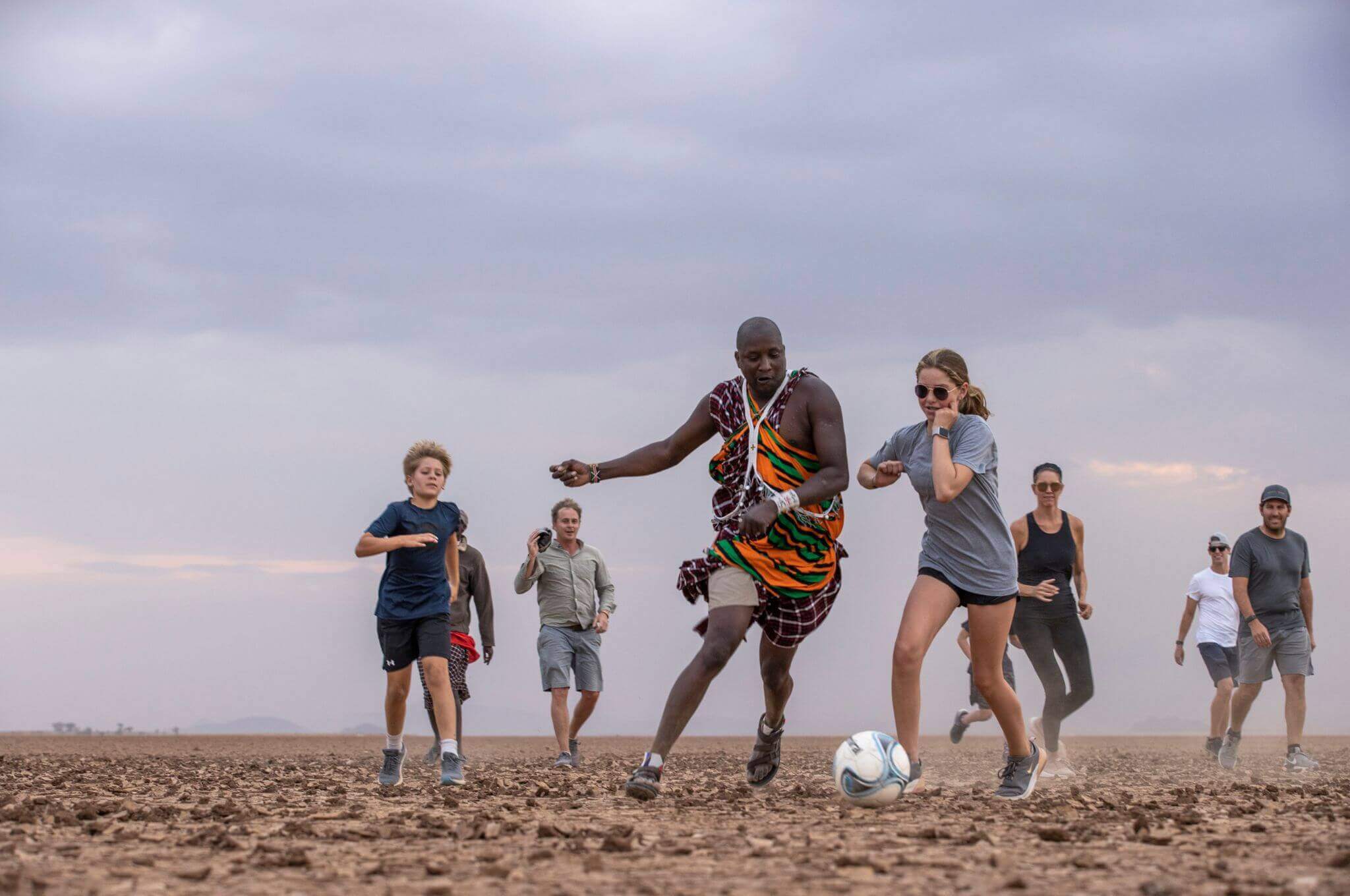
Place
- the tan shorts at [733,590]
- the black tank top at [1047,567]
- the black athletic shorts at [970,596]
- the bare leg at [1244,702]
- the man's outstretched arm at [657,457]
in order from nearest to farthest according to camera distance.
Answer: the black athletic shorts at [970,596] < the tan shorts at [733,590] < the man's outstretched arm at [657,457] < the black tank top at [1047,567] < the bare leg at [1244,702]

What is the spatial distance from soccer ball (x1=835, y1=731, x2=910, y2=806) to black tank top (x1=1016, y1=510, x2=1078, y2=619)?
399cm

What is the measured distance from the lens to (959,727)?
11.8 metres

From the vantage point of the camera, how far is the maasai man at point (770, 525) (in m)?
7.27

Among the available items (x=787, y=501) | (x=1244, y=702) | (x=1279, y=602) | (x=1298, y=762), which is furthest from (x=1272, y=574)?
(x=787, y=501)

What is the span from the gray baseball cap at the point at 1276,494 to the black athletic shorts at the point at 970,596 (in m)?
5.66

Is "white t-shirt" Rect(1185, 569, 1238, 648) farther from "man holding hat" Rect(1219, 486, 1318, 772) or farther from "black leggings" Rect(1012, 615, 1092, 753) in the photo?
"black leggings" Rect(1012, 615, 1092, 753)

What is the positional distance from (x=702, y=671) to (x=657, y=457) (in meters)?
1.46

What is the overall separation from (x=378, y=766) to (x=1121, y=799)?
7900 millimetres

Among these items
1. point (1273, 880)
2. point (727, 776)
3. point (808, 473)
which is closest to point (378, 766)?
point (727, 776)

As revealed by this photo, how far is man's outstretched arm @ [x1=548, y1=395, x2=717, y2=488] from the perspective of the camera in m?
7.95

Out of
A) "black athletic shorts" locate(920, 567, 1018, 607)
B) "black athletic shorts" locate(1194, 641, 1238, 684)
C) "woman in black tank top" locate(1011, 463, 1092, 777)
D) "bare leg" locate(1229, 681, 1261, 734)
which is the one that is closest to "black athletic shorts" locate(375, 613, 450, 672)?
"black athletic shorts" locate(920, 567, 1018, 607)

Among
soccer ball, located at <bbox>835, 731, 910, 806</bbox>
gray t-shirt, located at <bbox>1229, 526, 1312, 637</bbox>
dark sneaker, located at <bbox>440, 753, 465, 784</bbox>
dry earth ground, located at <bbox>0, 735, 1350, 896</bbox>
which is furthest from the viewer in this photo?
gray t-shirt, located at <bbox>1229, 526, 1312, 637</bbox>

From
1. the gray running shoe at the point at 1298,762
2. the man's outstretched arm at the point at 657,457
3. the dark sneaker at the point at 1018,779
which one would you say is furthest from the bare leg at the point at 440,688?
the gray running shoe at the point at 1298,762

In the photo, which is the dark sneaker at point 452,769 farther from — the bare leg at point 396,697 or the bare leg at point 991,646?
the bare leg at point 991,646
